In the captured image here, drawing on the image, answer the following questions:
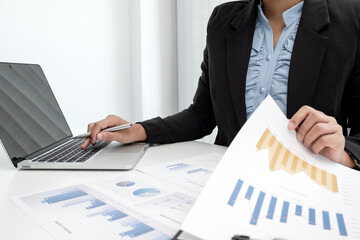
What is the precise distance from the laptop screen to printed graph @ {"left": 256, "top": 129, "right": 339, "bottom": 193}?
0.48 meters

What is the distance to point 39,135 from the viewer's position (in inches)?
28.0

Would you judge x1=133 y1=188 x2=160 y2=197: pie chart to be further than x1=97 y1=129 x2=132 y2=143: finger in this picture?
No

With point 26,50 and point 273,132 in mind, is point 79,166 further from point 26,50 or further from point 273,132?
point 26,50

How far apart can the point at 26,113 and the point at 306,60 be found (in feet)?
2.33

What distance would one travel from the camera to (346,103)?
0.77m

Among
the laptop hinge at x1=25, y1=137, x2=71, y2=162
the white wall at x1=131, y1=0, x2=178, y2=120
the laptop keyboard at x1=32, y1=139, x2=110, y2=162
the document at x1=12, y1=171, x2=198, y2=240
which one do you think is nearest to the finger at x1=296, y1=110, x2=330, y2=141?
the document at x1=12, y1=171, x2=198, y2=240

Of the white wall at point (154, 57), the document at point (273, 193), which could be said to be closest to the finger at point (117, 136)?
the document at point (273, 193)

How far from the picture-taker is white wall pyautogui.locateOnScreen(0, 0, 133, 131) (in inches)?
58.0

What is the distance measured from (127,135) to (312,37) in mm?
533

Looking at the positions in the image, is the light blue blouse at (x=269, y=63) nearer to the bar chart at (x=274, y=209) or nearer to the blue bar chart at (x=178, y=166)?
the blue bar chart at (x=178, y=166)

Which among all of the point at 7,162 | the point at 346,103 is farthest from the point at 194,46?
the point at 7,162

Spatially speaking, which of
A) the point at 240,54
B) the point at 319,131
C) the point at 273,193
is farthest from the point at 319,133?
the point at 240,54

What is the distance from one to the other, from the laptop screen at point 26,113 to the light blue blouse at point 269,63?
0.54 m

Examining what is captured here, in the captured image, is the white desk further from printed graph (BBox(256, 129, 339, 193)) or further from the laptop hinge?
printed graph (BBox(256, 129, 339, 193))
